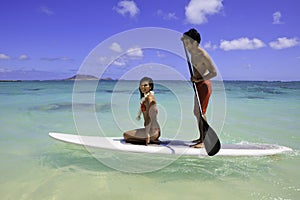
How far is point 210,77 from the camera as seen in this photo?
3.51m

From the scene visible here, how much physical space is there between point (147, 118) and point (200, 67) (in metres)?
1.06

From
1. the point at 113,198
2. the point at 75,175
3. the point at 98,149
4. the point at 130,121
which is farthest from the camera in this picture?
the point at 130,121

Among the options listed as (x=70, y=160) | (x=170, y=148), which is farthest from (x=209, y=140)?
(x=70, y=160)

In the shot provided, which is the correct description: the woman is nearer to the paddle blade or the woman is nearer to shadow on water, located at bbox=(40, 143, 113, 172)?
shadow on water, located at bbox=(40, 143, 113, 172)

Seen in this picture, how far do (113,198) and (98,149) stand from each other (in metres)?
1.27

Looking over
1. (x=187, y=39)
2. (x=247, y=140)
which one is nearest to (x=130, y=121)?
(x=247, y=140)

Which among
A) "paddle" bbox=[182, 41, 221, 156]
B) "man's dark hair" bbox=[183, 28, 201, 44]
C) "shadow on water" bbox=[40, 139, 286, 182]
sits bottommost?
"shadow on water" bbox=[40, 139, 286, 182]

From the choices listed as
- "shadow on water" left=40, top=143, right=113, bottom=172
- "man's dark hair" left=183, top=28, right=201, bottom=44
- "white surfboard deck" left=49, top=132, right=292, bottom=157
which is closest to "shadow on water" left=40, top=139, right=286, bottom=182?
"shadow on water" left=40, top=143, right=113, bottom=172

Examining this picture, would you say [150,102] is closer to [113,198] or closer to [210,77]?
[210,77]

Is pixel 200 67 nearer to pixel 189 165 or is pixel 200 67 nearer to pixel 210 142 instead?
pixel 210 142

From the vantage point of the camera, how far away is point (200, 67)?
355 centimetres

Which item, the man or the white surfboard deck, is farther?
the white surfboard deck

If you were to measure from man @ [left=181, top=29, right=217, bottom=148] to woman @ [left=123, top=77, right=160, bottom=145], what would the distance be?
65 centimetres

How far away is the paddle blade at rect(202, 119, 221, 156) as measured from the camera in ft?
11.5
